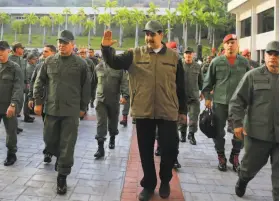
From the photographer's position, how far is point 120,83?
6109 millimetres

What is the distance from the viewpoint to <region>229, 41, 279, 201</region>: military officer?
353 centimetres

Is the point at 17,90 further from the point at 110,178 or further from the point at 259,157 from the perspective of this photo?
the point at 259,157

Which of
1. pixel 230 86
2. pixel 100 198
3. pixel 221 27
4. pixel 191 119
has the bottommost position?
pixel 100 198

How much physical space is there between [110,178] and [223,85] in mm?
2155

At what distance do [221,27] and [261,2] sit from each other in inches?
966

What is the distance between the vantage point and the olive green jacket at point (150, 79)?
3672 millimetres

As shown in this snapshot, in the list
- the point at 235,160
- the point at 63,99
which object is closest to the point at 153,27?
the point at 63,99

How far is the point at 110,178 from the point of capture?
4.57m

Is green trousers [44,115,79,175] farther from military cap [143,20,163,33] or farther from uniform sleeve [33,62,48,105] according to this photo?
military cap [143,20,163,33]

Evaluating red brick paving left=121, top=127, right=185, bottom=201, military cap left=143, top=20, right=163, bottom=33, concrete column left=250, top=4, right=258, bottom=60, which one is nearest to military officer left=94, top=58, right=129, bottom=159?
red brick paving left=121, top=127, right=185, bottom=201

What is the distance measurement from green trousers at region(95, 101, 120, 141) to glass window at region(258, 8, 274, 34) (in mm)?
26669

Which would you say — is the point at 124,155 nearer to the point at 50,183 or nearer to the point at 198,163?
the point at 198,163

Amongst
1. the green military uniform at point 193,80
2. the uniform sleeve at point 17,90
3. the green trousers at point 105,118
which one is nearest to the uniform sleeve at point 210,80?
the green military uniform at point 193,80

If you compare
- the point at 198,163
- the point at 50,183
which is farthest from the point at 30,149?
the point at 198,163
